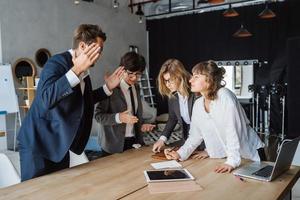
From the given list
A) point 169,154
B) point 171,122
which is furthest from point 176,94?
point 169,154

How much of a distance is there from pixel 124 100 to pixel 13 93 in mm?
3205

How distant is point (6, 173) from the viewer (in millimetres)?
2020

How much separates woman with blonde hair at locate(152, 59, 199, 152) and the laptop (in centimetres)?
68

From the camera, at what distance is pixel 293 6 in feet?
22.4

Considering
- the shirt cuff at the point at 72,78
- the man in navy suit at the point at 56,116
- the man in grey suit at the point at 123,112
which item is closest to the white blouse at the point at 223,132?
the man in grey suit at the point at 123,112

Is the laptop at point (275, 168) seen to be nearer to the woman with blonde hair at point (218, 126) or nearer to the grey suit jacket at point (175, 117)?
the woman with blonde hair at point (218, 126)

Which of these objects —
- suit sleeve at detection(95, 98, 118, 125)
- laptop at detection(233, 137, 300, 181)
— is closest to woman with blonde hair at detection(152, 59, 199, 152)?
suit sleeve at detection(95, 98, 118, 125)

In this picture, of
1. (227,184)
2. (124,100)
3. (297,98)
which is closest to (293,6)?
(297,98)

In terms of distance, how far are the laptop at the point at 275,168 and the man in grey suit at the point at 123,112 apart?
35.1 inches

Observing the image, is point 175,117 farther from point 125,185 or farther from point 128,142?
point 125,185

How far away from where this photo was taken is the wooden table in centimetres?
146

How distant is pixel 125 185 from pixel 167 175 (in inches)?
9.9

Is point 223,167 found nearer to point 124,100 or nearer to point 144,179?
point 144,179

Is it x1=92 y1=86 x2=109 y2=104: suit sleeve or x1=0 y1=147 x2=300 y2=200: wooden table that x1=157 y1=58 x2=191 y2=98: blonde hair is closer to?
x1=92 y1=86 x2=109 y2=104: suit sleeve
